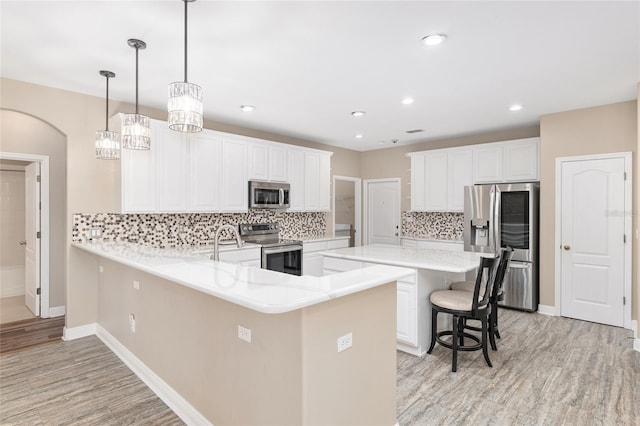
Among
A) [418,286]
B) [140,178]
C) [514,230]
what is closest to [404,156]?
[514,230]

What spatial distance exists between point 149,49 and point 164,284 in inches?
70.8

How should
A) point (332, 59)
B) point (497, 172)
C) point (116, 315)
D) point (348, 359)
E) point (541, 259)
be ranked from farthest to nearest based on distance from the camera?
point (497, 172) → point (541, 259) → point (116, 315) → point (332, 59) → point (348, 359)

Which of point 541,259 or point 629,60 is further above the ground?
point 629,60

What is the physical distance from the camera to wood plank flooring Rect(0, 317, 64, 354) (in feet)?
11.8

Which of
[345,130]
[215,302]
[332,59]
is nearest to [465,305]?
[215,302]

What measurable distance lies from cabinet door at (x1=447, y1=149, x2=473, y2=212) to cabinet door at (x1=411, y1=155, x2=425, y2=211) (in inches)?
19.1

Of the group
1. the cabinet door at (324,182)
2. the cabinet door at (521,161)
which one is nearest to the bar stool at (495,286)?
the cabinet door at (521,161)

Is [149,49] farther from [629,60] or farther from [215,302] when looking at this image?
[629,60]

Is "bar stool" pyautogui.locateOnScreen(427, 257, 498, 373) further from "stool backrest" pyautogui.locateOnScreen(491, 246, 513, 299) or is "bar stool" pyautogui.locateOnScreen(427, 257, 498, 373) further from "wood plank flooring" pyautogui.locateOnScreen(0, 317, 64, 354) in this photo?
"wood plank flooring" pyautogui.locateOnScreen(0, 317, 64, 354)

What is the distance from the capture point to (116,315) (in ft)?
11.1

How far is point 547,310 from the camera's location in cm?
A: 459

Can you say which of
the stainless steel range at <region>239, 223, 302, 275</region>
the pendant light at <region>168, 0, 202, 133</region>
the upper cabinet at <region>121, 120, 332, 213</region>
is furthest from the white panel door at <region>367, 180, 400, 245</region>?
the pendant light at <region>168, 0, 202, 133</region>

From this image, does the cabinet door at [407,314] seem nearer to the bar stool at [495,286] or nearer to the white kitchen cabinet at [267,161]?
the bar stool at [495,286]

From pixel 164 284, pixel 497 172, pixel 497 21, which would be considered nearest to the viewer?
pixel 497 21
